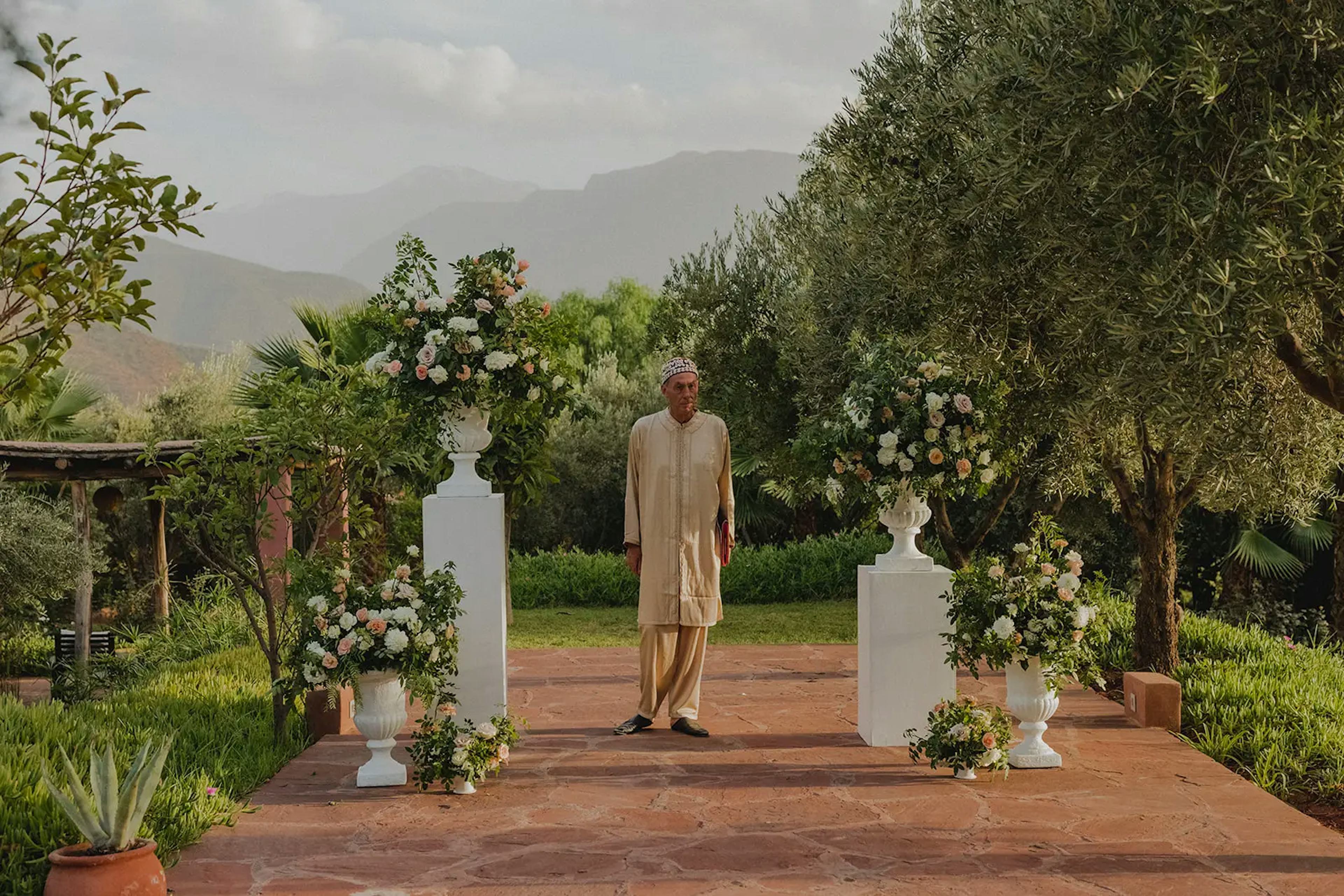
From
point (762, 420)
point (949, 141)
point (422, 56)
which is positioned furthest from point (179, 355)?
point (422, 56)

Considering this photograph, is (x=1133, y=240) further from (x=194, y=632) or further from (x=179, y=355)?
(x=179, y=355)

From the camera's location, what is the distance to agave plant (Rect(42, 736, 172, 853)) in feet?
13.9

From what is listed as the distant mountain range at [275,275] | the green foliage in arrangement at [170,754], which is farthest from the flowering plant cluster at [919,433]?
the green foliage in arrangement at [170,754]

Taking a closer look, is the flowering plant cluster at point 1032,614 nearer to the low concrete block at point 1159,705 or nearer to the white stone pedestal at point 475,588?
the low concrete block at point 1159,705

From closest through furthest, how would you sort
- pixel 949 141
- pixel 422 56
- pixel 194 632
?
pixel 949 141
pixel 194 632
pixel 422 56

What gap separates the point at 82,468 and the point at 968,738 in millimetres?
11134

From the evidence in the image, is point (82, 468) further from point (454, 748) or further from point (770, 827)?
point (770, 827)

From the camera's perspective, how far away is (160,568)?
50.7 ft

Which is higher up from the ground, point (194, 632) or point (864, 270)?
point (864, 270)

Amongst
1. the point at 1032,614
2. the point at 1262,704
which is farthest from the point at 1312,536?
the point at 1032,614

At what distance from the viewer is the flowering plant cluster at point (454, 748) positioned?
19.8 feet

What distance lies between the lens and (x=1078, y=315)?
5586 mm

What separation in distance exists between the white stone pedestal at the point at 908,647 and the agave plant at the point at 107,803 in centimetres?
386

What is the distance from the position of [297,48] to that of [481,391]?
468 feet
